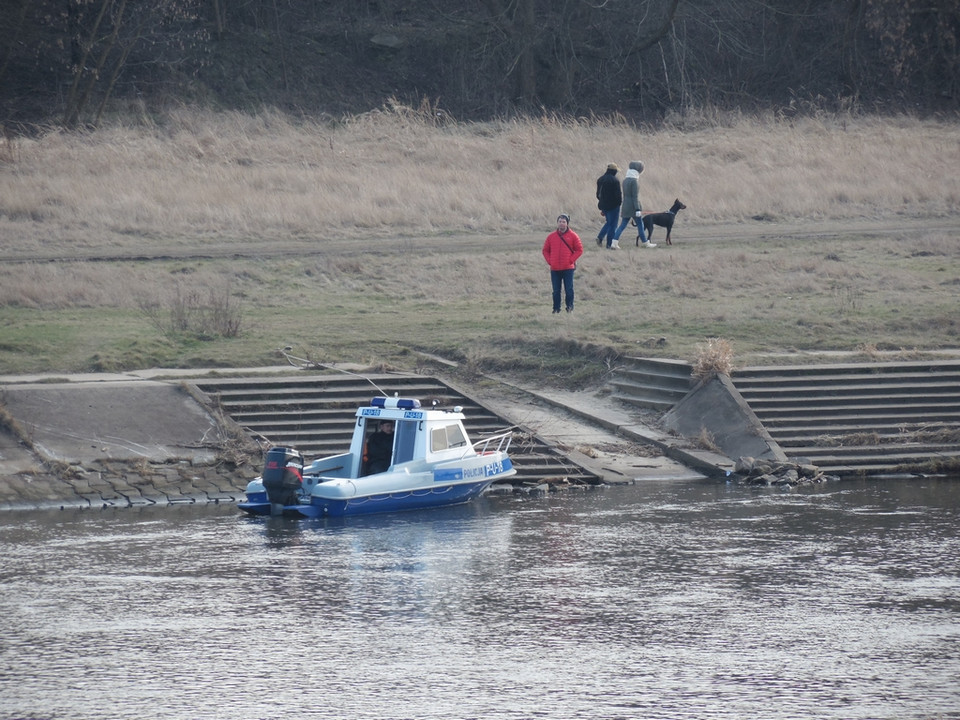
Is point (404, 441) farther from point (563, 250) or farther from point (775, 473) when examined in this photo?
point (563, 250)

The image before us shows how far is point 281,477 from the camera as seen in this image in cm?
1936

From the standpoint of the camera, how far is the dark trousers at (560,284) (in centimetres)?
2736

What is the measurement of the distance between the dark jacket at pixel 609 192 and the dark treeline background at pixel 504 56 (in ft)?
67.9

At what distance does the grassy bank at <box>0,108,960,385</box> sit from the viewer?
26844 millimetres

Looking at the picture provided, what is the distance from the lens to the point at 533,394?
25.4 meters

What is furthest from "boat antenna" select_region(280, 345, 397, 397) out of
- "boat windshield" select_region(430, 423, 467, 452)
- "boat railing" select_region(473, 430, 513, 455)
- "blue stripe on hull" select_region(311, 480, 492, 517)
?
"blue stripe on hull" select_region(311, 480, 492, 517)

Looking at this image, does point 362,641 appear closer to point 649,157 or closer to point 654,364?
point 654,364

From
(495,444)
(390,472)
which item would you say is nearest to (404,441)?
(390,472)

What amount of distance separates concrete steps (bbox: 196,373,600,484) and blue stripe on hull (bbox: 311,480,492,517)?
1.34 metres

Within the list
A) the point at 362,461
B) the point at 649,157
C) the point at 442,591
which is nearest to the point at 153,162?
the point at 649,157

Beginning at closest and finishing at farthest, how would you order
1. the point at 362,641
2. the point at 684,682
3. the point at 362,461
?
the point at 684,682, the point at 362,641, the point at 362,461

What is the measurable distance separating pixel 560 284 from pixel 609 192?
4890 mm

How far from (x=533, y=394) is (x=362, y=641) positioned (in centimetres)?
1187

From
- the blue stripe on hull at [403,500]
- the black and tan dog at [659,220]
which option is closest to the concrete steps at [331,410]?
the blue stripe on hull at [403,500]
